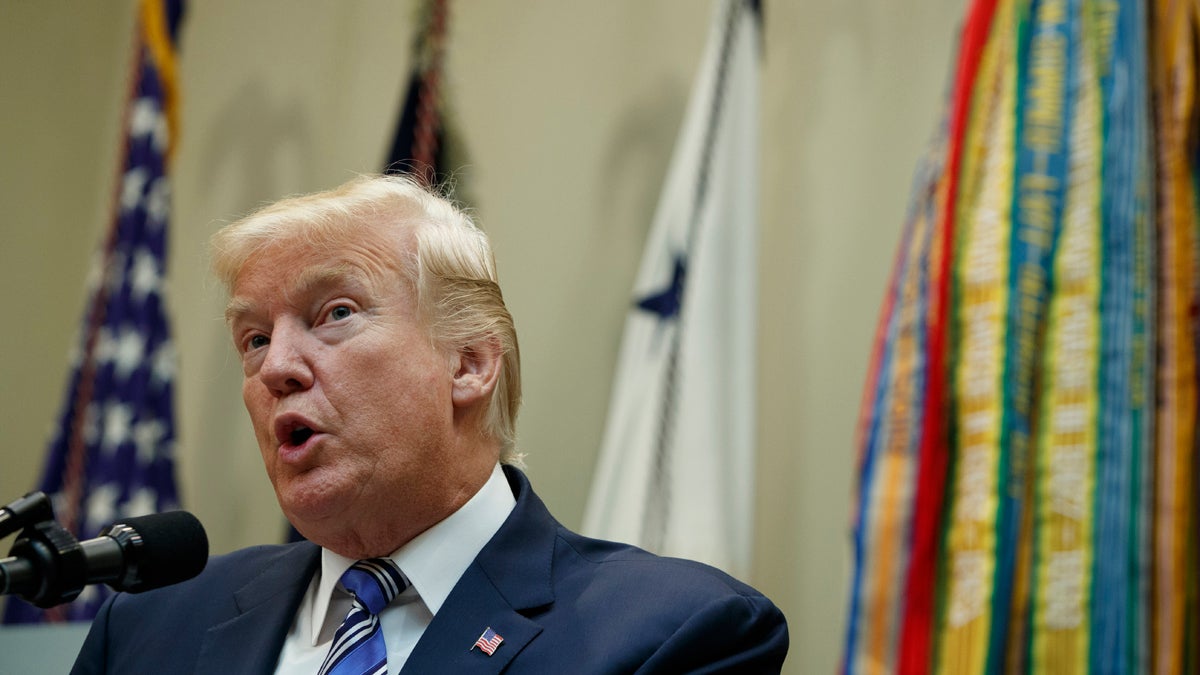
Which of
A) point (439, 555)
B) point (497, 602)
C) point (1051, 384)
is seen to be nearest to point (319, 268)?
point (439, 555)

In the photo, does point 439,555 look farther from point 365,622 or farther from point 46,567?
point 46,567

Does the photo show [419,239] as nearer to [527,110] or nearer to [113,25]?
[527,110]

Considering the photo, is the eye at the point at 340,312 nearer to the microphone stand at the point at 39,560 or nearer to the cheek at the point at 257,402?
the cheek at the point at 257,402

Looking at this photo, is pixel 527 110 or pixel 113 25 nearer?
pixel 527 110

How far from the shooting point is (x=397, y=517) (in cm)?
184

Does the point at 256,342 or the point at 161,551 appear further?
the point at 256,342

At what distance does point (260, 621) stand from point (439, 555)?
1.05 feet

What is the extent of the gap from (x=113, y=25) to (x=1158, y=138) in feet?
14.6

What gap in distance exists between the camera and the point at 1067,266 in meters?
2.43

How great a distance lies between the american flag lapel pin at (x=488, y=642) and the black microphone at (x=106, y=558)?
17.2 inches

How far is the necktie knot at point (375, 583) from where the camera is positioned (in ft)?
5.89

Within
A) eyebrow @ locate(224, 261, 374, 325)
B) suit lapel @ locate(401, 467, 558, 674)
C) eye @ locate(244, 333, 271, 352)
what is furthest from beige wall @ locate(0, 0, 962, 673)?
suit lapel @ locate(401, 467, 558, 674)

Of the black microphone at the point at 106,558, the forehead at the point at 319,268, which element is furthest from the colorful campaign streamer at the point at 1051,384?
the black microphone at the point at 106,558

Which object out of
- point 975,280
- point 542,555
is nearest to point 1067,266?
point 975,280
